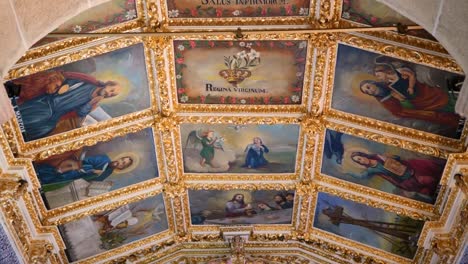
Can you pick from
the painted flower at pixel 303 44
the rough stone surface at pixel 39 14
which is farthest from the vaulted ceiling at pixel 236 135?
the rough stone surface at pixel 39 14

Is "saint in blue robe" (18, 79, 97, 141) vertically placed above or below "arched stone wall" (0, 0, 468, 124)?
below

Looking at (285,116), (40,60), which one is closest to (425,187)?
(285,116)

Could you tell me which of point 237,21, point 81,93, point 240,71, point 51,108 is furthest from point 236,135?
point 51,108

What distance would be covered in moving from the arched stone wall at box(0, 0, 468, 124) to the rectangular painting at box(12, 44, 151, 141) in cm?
415

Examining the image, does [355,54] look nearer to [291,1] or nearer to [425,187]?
[291,1]

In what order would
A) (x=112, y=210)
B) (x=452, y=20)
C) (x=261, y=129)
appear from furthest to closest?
1. (x=112, y=210)
2. (x=261, y=129)
3. (x=452, y=20)

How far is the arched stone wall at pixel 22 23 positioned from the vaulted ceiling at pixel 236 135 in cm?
285

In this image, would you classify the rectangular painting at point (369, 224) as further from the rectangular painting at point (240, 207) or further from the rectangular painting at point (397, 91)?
the rectangular painting at point (397, 91)

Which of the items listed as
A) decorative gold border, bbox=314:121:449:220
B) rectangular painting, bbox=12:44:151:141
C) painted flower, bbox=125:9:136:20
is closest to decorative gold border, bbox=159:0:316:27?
painted flower, bbox=125:9:136:20

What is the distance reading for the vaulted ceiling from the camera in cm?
1121

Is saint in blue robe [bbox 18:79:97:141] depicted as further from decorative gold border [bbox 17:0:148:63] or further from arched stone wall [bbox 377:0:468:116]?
arched stone wall [bbox 377:0:468:116]

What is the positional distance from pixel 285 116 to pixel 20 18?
730 centimetres

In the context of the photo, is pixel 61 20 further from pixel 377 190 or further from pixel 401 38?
pixel 377 190

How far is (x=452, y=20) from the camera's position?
256 inches
